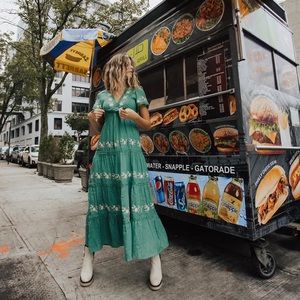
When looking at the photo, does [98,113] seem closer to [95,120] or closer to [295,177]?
[95,120]

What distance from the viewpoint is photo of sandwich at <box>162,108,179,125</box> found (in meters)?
3.53

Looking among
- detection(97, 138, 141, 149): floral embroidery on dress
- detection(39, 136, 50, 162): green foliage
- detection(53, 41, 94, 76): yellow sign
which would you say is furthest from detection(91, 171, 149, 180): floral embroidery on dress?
detection(39, 136, 50, 162): green foliage

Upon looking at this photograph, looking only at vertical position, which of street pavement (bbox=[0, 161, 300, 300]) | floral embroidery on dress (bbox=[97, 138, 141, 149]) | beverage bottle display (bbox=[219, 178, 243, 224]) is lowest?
street pavement (bbox=[0, 161, 300, 300])

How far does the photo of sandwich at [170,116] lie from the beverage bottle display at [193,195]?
2.72 feet

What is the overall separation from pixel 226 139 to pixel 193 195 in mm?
746

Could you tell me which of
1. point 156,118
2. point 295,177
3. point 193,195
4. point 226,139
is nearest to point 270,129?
point 226,139

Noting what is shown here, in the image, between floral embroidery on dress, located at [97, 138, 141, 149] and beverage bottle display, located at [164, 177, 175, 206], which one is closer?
floral embroidery on dress, located at [97, 138, 141, 149]

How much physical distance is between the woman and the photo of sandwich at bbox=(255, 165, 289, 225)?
0.97 meters

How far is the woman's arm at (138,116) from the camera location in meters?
2.34

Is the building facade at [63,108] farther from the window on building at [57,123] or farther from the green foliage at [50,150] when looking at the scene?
the green foliage at [50,150]

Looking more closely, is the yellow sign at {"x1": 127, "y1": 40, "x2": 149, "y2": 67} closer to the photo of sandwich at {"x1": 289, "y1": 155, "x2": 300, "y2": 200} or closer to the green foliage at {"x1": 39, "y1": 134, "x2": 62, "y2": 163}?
the photo of sandwich at {"x1": 289, "y1": 155, "x2": 300, "y2": 200}

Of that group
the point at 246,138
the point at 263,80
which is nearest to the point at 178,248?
the point at 246,138

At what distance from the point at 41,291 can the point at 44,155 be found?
12.3 m

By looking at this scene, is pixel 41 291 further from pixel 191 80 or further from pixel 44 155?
pixel 44 155
